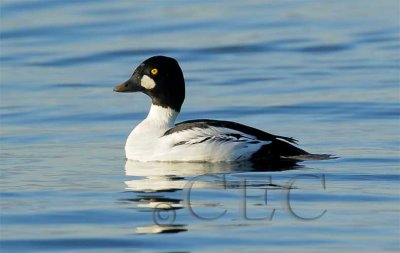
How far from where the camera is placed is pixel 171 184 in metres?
12.1

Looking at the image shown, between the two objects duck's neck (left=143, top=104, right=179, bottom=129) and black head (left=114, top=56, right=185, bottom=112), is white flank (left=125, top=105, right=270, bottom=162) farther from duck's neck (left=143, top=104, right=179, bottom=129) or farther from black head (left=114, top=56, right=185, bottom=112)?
black head (left=114, top=56, right=185, bottom=112)

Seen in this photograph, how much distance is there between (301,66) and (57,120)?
599 cm

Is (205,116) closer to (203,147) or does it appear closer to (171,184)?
(203,147)

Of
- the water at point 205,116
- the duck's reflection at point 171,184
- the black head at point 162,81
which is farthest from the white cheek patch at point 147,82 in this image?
the duck's reflection at point 171,184

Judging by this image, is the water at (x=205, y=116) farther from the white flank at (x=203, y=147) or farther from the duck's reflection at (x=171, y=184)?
the white flank at (x=203, y=147)

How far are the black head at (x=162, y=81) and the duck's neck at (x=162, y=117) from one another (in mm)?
52

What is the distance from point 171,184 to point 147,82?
7.73 feet

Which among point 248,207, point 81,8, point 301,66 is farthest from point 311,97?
point 81,8

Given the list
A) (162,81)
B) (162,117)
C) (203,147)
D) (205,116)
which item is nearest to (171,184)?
(203,147)

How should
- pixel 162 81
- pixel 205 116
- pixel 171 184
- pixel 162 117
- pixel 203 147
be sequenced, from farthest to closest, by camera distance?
1. pixel 205 116
2. pixel 162 81
3. pixel 162 117
4. pixel 203 147
5. pixel 171 184

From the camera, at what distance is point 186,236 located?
31.7 ft

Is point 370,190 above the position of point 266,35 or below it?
below

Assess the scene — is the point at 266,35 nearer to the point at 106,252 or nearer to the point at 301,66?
the point at 301,66

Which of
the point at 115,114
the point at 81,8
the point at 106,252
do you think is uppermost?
the point at 81,8
